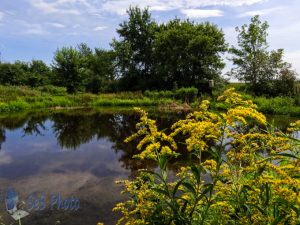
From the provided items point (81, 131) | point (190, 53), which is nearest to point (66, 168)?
point (81, 131)

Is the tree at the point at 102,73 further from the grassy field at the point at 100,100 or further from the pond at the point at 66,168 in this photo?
the pond at the point at 66,168

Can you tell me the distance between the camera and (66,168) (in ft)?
25.3

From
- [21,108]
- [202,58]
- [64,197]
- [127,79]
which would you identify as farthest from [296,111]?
[127,79]

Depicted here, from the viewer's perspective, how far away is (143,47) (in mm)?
36500

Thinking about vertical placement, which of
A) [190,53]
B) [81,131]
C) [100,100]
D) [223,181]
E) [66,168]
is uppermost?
[190,53]

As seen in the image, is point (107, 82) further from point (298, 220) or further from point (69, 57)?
point (298, 220)

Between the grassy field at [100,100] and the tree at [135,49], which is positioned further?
the tree at [135,49]

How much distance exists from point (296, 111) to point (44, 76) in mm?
28499

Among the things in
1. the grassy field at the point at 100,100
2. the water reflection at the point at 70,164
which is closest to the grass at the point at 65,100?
the grassy field at the point at 100,100

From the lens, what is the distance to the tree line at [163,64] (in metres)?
25.1

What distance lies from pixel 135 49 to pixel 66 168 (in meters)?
30.3

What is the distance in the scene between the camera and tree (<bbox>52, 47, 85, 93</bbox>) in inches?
1282

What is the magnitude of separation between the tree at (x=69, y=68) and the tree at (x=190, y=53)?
8001 millimetres

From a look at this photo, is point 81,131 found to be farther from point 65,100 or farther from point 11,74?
point 11,74
